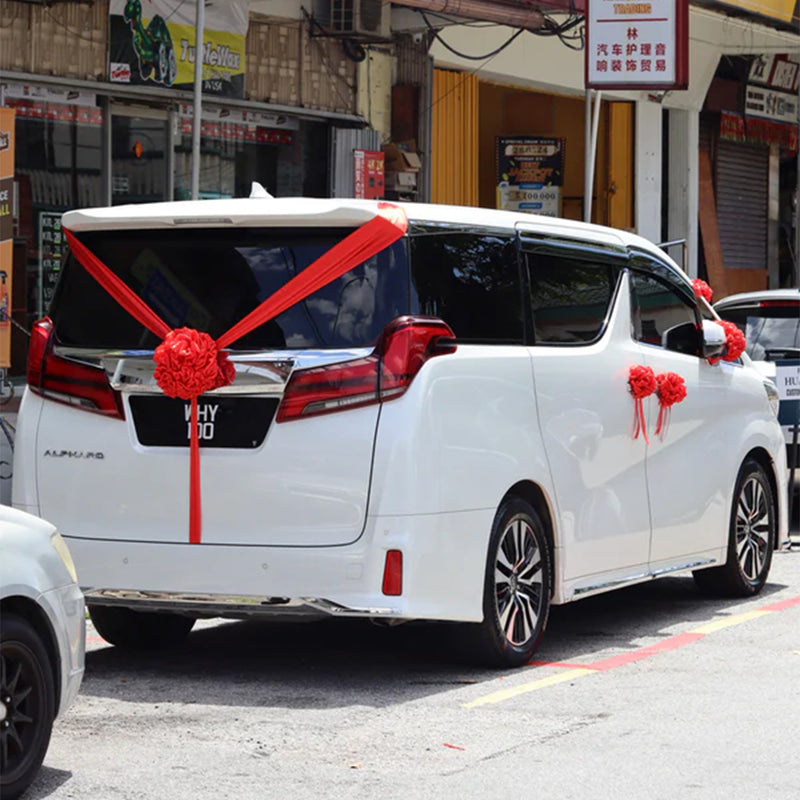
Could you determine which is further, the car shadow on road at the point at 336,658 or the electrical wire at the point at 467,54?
the electrical wire at the point at 467,54

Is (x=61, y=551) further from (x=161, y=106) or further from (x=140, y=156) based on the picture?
(x=161, y=106)

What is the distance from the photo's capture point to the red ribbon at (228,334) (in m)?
7.37

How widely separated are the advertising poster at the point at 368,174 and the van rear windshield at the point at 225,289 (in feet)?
41.3

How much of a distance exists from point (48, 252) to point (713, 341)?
8556mm

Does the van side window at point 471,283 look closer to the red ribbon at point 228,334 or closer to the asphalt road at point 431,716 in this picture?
the red ribbon at point 228,334

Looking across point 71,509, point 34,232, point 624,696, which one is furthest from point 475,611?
point 34,232

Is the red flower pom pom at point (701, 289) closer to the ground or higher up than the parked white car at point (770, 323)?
higher up

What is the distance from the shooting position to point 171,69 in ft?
57.9

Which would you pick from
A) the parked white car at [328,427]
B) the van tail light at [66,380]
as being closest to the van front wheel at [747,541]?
the parked white car at [328,427]

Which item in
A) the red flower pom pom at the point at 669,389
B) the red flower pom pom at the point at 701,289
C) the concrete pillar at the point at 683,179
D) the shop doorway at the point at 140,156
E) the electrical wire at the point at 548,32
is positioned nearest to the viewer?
the red flower pom pom at the point at 669,389

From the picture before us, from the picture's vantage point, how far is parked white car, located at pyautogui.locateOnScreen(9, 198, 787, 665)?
24.0ft

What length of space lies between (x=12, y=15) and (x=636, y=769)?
11.8m

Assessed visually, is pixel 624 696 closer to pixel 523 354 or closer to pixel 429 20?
pixel 523 354

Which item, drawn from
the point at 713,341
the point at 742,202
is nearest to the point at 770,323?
the point at 713,341
